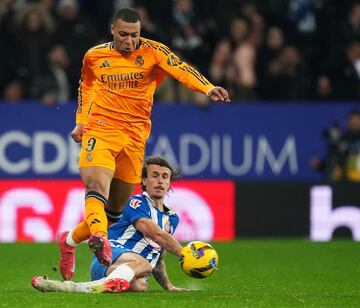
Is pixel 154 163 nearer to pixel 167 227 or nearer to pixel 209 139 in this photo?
pixel 167 227

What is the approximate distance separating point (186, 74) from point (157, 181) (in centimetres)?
93

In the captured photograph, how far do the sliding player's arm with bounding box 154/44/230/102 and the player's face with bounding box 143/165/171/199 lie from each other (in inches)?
28.5

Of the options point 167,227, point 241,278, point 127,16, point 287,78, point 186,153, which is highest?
point 287,78

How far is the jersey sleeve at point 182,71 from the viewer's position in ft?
34.2

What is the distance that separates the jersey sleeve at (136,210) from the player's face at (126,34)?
1346 mm

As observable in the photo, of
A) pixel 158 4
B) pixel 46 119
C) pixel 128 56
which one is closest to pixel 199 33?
pixel 158 4

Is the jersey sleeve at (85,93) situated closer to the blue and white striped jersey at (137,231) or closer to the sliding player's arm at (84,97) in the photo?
the sliding player's arm at (84,97)

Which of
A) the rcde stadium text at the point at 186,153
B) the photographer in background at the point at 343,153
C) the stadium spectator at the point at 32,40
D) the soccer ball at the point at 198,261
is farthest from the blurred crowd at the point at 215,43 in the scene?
the soccer ball at the point at 198,261

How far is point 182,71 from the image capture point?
1062 centimetres

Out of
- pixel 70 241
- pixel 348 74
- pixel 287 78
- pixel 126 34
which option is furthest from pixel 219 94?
pixel 348 74

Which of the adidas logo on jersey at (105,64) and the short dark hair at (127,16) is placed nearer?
the short dark hair at (127,16)

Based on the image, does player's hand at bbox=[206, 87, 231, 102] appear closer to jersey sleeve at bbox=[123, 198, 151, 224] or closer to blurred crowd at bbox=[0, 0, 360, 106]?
jersey sleeve at bbox=[123, 198, 151, 224]

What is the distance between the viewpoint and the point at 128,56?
10859 millimetres

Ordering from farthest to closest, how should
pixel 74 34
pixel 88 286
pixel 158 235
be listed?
pixel 74 34
pixel 158 235
pixel 88 286
